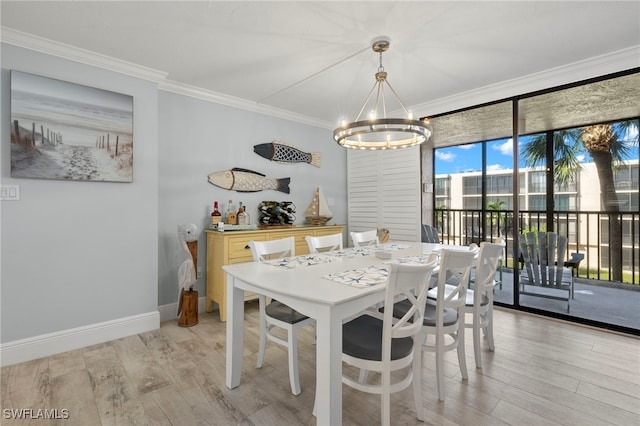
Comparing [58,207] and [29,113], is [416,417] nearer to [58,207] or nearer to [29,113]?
[58,207]

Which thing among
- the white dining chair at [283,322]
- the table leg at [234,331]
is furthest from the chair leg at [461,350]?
the table leg at [234,331]

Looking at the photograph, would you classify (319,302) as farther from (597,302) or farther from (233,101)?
(597,302)

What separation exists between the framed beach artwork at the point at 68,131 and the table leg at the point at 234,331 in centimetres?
169

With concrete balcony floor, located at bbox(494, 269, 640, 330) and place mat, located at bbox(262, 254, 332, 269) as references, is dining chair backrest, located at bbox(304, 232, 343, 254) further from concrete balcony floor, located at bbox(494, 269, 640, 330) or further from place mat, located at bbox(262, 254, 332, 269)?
concrete balcony floor, located at bbox(494, 269, 640, 330)

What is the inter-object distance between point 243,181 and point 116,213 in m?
1.41

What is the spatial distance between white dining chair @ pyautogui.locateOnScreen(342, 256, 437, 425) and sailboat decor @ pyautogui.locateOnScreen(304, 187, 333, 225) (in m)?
2.55

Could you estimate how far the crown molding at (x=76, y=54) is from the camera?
2196 mm

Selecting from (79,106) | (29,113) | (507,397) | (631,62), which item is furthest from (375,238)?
(29,113)

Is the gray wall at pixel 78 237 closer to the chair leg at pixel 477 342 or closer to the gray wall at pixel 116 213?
the gray wall at pixel 116 213

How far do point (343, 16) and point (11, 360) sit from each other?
3.44 metres

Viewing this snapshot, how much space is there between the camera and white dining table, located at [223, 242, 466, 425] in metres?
1.31

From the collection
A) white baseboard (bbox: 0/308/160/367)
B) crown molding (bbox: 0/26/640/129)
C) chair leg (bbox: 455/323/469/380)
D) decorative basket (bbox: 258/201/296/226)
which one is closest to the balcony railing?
crown molding (bbox: 0/26/640/129)

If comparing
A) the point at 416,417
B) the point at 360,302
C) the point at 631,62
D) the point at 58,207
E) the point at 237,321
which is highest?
the point at 631,62

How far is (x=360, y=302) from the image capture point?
145 centimetres
